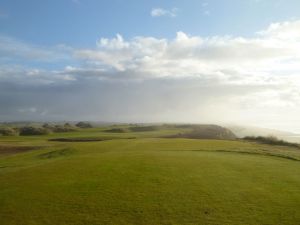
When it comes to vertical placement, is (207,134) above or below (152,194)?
above

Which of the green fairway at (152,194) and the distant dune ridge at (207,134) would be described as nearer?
the green fairway at (152,194)

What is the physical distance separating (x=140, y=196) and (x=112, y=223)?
3059 millimetres

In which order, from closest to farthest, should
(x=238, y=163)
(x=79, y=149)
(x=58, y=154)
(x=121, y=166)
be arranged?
(x=121, y=166), (x=238, y=163), (x=58, y=154), (x=79, y=149)

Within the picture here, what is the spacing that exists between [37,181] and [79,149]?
19.7 m

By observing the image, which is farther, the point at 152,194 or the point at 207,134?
the point at 207,134

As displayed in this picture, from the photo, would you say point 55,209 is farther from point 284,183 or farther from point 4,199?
point 284,183

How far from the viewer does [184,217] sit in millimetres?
12633

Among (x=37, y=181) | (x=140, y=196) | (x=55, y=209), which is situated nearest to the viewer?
(x=55, y=209)

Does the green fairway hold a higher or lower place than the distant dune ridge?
lower

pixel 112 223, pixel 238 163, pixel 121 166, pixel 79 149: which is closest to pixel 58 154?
pixel 79 149

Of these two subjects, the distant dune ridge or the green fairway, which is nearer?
the green fairway

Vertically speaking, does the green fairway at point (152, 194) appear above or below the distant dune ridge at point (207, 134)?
below

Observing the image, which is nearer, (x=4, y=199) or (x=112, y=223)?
Result: (x=112, y=223)

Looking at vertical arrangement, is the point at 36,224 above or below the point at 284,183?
below
